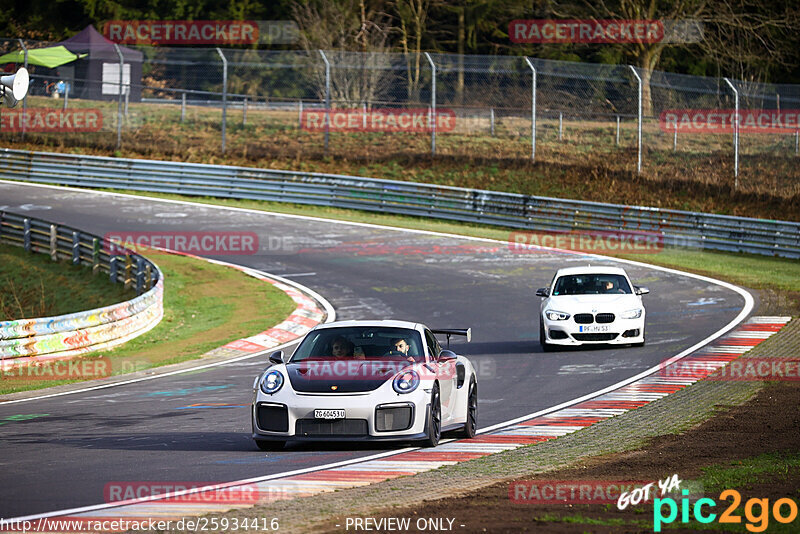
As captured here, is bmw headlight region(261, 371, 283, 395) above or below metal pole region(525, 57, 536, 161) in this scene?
below

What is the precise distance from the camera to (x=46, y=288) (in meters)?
27.8

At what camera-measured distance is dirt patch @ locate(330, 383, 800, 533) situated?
695 centimetres

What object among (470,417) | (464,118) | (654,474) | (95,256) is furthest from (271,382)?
(464,118)

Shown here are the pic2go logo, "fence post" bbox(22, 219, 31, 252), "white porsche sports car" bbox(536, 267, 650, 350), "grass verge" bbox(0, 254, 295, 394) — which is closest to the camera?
the pic2go logo

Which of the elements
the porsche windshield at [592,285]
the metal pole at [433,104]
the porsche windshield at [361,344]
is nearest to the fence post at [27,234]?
the metal pole at [433,104]

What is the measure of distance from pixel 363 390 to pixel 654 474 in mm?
2723

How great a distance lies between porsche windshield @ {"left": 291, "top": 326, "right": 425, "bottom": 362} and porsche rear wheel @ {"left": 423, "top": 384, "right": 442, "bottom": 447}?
0.51 metres

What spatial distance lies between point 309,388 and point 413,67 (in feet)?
→ 101

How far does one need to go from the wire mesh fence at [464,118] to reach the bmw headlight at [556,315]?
57.3 ft

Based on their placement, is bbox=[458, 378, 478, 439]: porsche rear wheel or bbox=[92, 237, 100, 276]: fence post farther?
bbox=[92, 237, 100, 276]: fence post

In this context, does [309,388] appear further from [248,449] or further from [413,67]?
[413,67]

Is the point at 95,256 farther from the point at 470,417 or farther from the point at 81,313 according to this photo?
the point at 470,417

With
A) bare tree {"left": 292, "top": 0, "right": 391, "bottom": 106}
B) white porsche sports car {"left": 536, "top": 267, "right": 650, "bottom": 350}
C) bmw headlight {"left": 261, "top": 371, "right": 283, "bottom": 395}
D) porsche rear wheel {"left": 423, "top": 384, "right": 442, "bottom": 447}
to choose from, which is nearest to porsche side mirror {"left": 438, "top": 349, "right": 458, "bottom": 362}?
porsche rear wheel {"left": 423, "top": 384, "right": 442, "bottom": 447}

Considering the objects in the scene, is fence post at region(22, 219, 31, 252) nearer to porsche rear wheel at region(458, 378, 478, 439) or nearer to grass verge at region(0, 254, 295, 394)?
grass verge at region(0, 254, 295, 394)
